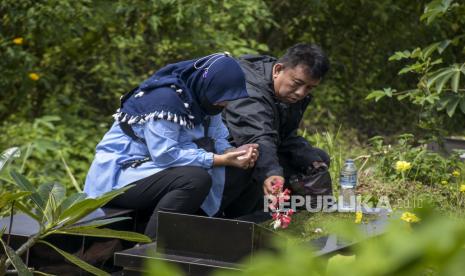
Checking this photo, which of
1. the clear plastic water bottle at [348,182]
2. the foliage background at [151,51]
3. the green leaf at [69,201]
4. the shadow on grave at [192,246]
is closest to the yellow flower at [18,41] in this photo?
the foliage background at [151,51]

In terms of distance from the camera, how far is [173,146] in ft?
12.2

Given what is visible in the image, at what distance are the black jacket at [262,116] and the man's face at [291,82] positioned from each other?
4cm

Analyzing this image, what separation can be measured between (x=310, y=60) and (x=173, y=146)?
0.87m

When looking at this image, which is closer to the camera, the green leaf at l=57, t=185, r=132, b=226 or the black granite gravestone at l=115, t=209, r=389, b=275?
the green leaf at l=57, t=185, r=132, b=226

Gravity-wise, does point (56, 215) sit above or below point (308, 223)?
above

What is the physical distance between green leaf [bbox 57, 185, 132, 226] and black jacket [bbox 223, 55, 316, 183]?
72.7 inches

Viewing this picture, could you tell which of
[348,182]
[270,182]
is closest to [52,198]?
[270,182]

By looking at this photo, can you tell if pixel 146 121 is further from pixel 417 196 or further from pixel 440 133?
pixel 440 133

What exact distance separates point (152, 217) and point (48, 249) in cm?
45

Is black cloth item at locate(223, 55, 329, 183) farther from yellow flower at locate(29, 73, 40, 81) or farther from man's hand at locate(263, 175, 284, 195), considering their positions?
yellow flower at locate(29, 73, 40, 81)

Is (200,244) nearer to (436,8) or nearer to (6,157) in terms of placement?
(6,157)

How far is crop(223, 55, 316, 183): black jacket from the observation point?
4.03 metres

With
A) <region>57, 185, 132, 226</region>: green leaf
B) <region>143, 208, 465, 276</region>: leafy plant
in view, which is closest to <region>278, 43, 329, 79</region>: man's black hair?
<region>57, 185, 132, 226</region>: green leaf

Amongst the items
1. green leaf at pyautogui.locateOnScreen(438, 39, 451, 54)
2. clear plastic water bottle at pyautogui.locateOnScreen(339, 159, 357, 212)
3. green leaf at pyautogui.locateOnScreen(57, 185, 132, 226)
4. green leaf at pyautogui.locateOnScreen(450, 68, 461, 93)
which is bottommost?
clear plastic water bottle at pyautogui.locateOnScreen(339, 159, 357, 212)
